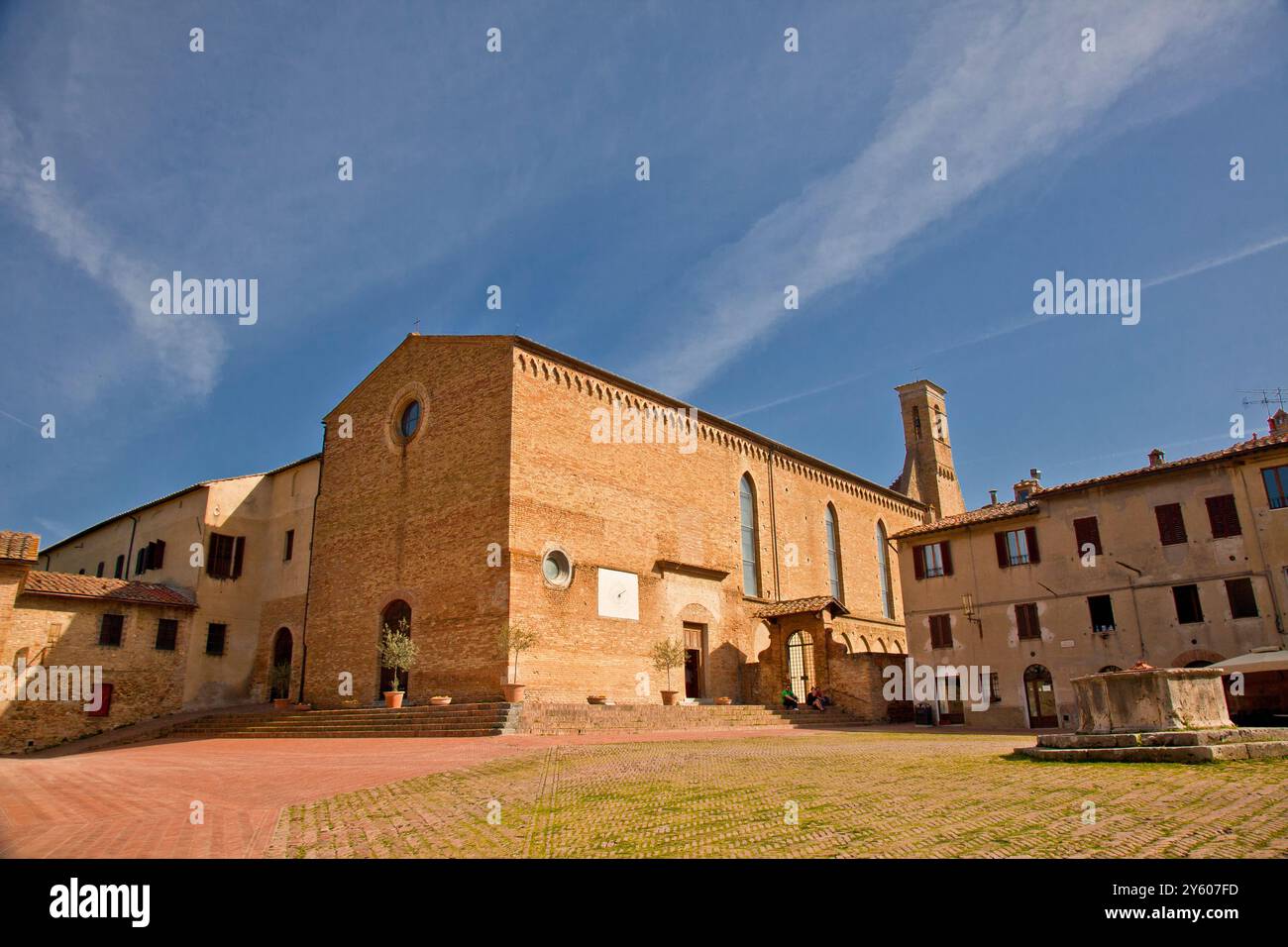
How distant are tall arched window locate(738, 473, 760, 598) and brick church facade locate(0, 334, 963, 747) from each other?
82mm

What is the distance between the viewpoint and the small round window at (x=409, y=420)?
1088 inches

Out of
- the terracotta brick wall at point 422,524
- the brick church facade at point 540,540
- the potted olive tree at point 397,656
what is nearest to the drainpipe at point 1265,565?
the brick church facade at point 540,540

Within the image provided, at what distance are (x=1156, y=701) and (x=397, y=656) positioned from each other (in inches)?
745

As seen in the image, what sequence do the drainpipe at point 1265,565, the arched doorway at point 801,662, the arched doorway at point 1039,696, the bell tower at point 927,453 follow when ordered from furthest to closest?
the bell tower at point 927,453 → the arched doorway at point 801,662 → the arched doorway at point 1039,696 → the drainpipe at point 1265,565

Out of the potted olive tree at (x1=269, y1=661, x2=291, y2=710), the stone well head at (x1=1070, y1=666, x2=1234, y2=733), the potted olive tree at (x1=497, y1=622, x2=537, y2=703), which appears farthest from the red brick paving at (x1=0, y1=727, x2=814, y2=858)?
the stone well head at (x1=1070, y1=666, x2=1234, y2=733)

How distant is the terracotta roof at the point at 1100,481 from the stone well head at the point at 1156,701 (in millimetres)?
14465

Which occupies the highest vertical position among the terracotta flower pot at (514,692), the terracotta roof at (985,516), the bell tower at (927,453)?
the bell tower at (927,453)

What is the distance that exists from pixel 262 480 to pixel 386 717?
16078mm

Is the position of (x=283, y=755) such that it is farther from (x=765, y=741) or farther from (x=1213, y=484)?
(x=1213, y=484)

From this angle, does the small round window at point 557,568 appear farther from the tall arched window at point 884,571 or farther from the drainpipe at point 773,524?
the tall arched window at point 884,571

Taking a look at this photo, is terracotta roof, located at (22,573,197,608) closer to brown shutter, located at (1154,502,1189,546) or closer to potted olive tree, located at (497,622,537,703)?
potted olive tree, located at (497,622,537,703)

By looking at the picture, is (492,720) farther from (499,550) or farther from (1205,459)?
(1205,459)

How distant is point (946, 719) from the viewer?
87.1 feet

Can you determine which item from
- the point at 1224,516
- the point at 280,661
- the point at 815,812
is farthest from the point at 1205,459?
the point at 280,661
